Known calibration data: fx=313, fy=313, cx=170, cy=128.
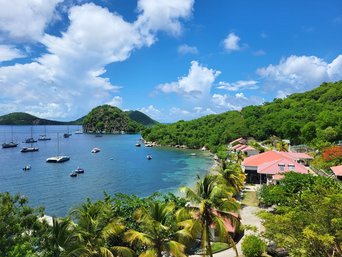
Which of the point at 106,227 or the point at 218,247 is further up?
the point at 106,227

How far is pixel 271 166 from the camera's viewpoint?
165ft

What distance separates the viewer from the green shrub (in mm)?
23906

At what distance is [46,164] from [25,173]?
15161 mm

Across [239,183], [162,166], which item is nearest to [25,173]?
[162,166]

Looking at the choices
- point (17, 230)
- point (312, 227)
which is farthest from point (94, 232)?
point (312, 227)

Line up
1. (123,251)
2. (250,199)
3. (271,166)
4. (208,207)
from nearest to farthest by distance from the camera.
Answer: (208,207) → (123,251) → (250,199) → (271,166)

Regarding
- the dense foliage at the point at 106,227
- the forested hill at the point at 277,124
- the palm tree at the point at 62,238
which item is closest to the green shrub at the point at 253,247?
the dense foliage at the point at 106,227

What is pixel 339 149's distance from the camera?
51.6 m

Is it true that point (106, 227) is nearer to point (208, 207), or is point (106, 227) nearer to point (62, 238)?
point (62, 238)

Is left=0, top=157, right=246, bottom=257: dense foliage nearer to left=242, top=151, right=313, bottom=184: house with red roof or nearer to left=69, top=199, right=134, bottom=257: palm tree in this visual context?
left=69, top=199, right=134, bottom=257: palm tree

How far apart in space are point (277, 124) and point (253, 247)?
9213 centimetres

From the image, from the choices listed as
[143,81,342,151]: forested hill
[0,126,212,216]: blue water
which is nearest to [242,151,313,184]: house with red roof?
[0,126,212,216]: blue water

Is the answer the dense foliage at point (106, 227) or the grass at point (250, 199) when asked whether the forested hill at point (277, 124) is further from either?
the dense foliage at point (106, 227)

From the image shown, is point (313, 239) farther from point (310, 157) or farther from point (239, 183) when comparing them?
point (310, 157)
